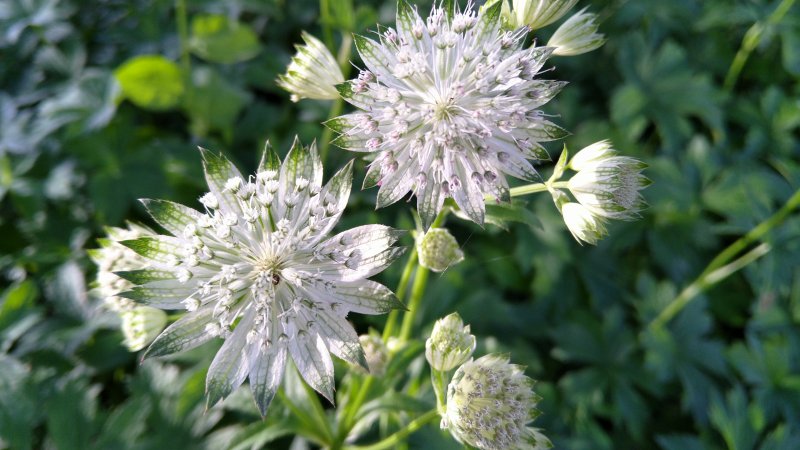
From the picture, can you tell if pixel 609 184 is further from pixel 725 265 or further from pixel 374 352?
pixel 725 265

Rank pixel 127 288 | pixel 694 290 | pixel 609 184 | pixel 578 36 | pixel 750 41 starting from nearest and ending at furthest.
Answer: pixel 609 184 → pixel 578 36 → pixel 127 288 → pixel 694 290 → pixel 750 41

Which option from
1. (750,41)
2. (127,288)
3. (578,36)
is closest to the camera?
(578,36)

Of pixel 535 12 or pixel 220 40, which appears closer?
pixel 535 12

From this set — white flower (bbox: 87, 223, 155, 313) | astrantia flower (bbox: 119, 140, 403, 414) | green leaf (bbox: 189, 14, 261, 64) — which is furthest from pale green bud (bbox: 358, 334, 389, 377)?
green leaf (bbox: 189, 14, 261, 64)

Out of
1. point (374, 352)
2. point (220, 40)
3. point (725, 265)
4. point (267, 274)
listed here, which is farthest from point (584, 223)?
point (220, 40)

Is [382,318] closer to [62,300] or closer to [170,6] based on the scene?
[62,300]

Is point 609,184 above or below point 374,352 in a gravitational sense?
above

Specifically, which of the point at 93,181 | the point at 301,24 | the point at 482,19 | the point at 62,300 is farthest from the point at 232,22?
the point at 482,19

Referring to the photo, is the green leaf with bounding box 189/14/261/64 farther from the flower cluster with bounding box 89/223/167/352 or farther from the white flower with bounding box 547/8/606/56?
the white flower with bounding box 547/8/606/56

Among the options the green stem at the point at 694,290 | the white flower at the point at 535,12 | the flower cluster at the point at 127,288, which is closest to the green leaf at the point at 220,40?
the flower cluster at the point at 127,288
